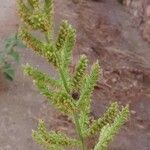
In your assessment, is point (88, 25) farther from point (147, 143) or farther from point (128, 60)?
point (147, 143)

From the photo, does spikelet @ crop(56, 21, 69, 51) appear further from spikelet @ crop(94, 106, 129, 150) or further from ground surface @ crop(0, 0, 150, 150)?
ground surface @ crop(0, 0, 150, 150)

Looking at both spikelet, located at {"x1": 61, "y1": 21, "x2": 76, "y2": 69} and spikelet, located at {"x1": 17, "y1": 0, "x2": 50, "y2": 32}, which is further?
spikelet, located at {"x1": 61, "y1": 21, "x2": 76, "y2": 69}

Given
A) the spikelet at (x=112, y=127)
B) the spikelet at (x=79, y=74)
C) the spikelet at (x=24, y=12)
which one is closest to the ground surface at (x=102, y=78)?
the spikelet at (x=112, y=127)

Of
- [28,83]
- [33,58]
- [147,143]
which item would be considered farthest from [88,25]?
[147,143]

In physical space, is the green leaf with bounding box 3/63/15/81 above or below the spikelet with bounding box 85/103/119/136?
below

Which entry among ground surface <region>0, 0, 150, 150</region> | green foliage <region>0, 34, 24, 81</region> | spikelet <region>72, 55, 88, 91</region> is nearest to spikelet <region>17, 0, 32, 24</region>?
spikelet <region>72, 55, 88, 91</region>

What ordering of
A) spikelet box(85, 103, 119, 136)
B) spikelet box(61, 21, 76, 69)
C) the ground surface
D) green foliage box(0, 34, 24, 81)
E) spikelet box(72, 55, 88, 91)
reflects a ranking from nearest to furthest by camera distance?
1. spikelet box(61, 21, 76, 69)
2. spikelet box(72, 55, 88, 91)
3. spikelet box(85, 103, 119, 136)
4. the ground surface
5. green foliage box(0, 34, 24, 81)
